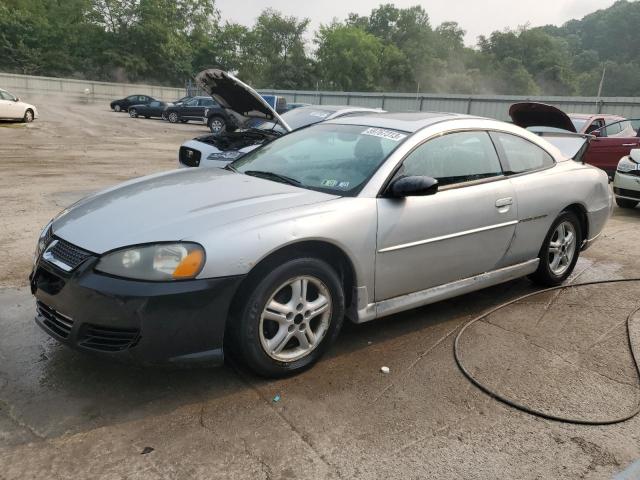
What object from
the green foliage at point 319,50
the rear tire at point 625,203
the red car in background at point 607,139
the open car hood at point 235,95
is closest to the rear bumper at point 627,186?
the rear tire at point 625,203

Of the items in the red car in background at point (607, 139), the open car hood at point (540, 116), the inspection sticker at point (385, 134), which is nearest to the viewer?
the inspection sticker at point (385, 134)

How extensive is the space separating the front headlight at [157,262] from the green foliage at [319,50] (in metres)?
64.0

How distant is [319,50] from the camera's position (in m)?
79.6

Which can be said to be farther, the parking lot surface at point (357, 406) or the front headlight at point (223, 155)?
the front headlight at point (223, 155)

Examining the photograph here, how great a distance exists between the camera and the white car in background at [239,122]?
22.7 feet

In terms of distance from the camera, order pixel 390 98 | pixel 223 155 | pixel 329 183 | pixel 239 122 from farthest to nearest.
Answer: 1. pixel 390 98
2. pixel 239 122
3. pixel 223 155
4. pixel 329 183

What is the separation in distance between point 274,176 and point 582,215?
295 centimetres

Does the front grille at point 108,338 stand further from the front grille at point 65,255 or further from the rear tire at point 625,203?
the rear tire at point 625,203

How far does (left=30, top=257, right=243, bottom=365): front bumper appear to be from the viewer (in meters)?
2.57

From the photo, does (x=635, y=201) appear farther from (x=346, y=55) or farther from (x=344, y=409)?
(x=346, y=55)

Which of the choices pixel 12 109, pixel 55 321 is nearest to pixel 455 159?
pixel 55 321

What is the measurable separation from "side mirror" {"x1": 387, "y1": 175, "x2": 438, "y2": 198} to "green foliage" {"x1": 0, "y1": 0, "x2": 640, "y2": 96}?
64.0 m

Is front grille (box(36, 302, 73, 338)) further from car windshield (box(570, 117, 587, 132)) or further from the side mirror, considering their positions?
car windshield (box(570, 117, 587, 132))

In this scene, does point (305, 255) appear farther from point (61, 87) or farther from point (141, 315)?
point (61, 87)
